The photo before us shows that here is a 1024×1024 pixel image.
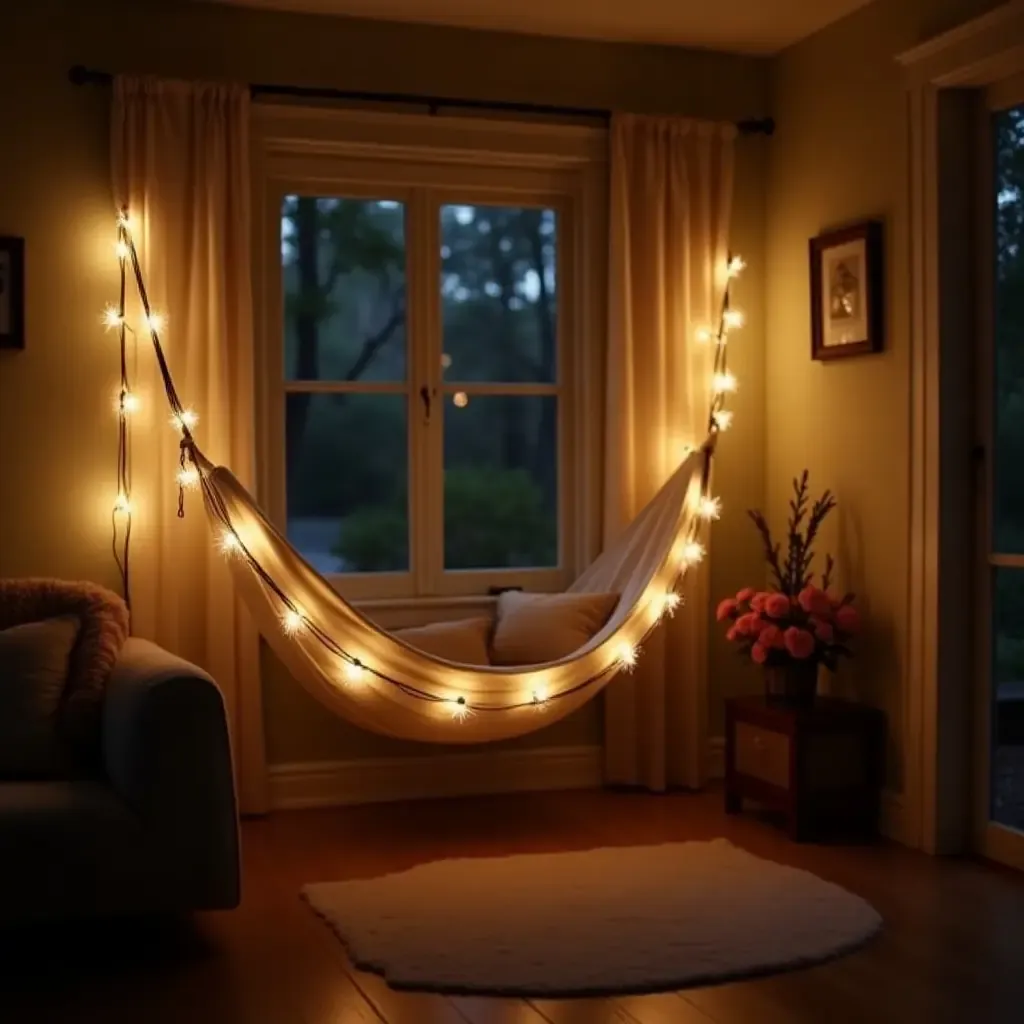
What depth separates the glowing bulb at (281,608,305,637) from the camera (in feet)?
12.2

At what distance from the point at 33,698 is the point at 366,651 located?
858 millimetres

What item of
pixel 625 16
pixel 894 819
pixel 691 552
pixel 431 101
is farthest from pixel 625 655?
pixel 625 16

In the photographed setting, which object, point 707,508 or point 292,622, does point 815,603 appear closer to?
point 707,508

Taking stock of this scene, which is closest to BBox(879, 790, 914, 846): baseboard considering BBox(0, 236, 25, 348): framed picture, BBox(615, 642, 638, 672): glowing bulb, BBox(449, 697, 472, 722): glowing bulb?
BBox(615, 642, 638, 672): glowing bulb

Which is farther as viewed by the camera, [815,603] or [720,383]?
[720,383]

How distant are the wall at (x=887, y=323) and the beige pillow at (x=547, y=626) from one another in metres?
0.74

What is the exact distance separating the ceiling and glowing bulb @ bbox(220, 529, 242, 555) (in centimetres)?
152

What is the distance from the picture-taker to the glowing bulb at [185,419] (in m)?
3.90

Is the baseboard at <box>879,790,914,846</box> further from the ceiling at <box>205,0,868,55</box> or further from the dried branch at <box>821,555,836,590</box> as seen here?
the ceiling at <box>205,0,868,55</box>

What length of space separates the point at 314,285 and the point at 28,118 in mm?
925

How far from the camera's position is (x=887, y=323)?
3986mm

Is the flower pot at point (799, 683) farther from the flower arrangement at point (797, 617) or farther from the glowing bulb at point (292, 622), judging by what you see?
the glowing bulb at point (292, 622)

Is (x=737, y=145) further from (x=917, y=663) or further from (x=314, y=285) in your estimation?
(x=917, y=663)

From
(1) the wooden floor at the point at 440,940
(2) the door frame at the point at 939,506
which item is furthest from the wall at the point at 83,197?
(2) the door frame at the point at 939,506
